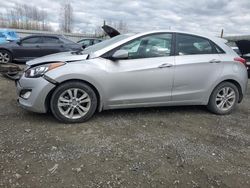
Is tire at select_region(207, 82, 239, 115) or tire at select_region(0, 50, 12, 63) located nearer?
tire at select_region(207, 82, 239, 115)

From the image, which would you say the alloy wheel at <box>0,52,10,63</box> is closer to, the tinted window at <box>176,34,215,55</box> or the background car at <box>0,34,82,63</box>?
the background car at <box>0,34,82,63</box>

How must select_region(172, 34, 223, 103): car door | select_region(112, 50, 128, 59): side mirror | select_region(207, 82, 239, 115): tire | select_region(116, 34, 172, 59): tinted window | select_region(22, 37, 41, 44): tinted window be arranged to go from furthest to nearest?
select_region(22, 37, 41, 44): tinted window < select_region(207, 82, 239, 115): tire < select_region(172, 34, 223, 103): car door < select_region(116, 34, 172, 59): tinted window < select_region(112, 50, 128, 59): side mirror

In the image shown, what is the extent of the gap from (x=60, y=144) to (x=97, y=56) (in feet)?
5.01

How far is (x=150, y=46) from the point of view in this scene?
4383mm

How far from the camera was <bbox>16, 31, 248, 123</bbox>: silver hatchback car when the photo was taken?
12.8 ft

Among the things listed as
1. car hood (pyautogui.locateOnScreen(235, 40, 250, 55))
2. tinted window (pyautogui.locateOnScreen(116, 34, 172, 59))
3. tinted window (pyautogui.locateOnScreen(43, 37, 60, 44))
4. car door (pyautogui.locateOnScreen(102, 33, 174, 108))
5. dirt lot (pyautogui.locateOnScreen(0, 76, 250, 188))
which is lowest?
dirt lot (pyautogui.locateOnScreen(0, 76, 250, 188))

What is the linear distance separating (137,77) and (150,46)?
603mm

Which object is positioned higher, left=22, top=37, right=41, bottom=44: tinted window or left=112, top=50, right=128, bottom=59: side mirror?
left=22, top=37, right=41, bottom=44: tinted window

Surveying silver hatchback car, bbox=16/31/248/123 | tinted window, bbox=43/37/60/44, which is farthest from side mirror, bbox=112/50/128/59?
tinted window, bbox=43/37/60/44

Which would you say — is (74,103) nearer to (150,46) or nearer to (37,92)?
(37,92)

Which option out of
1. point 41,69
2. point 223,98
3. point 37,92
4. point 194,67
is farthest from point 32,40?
point 223,98

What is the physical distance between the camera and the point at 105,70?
404 centimetres

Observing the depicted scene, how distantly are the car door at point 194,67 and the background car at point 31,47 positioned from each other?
6.08 meters

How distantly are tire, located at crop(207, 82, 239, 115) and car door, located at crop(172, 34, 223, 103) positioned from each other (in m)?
0.21
